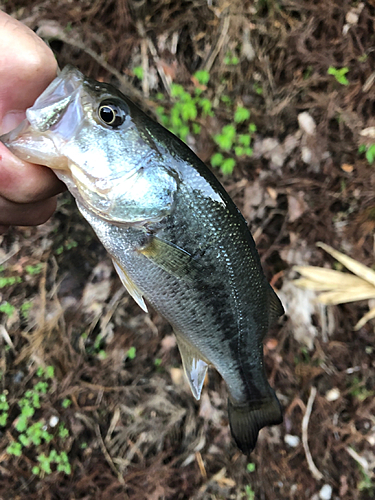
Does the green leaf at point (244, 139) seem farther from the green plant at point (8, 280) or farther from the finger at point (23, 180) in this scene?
the green plant at point (8, 280)

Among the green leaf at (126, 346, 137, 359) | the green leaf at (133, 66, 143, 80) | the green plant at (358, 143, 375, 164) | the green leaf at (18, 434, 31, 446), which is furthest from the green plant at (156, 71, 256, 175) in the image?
the green leaf at (18, 434, 31, 446)

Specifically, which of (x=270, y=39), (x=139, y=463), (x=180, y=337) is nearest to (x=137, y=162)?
(x=180, y=337)

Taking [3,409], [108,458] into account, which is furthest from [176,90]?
[108,458]

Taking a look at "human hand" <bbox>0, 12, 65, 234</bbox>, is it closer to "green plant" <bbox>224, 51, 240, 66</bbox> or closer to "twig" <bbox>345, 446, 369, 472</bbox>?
"green plant" <bbox>224, 51, 240, 66</bbox>

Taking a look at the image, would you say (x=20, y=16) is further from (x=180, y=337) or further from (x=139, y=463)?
(x=139, y=463)

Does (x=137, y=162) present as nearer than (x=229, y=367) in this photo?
Yes

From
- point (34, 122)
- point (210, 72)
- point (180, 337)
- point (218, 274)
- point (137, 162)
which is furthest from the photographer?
point (210, 72)

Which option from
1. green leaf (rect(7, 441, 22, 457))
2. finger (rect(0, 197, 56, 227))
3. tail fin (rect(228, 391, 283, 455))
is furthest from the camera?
green leaf (rect(7, 441, 22, 457))
